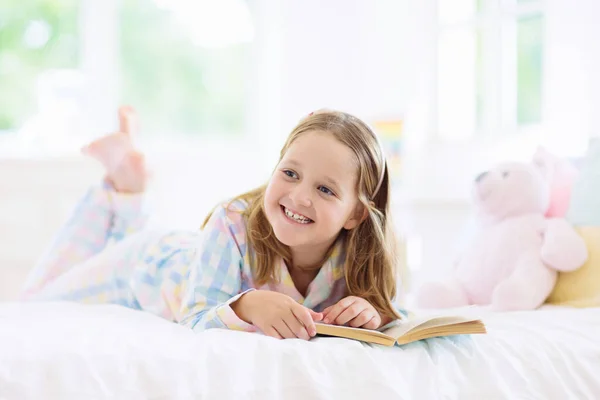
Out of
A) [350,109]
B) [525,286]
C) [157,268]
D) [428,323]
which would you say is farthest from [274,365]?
[350,109]

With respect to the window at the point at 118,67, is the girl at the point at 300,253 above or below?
below

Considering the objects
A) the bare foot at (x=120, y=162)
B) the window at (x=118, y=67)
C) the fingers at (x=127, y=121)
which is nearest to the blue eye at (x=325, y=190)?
the bare foot at (x=120, y=162)

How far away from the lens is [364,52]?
137 inches

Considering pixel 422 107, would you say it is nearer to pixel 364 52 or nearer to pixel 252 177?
pixel 364 52

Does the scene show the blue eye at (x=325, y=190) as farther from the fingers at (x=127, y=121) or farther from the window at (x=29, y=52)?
the window at (x=29, y=52)

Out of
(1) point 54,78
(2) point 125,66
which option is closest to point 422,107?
(2) point 125,66

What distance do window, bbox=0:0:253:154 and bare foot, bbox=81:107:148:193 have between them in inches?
58.7

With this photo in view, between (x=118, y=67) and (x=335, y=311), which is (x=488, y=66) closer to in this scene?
(x=118, y=67)

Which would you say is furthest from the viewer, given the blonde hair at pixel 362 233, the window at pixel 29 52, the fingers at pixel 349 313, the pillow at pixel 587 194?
the window at pixel 29 52

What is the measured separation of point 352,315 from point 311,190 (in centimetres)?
22

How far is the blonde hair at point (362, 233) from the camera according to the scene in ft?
4.30

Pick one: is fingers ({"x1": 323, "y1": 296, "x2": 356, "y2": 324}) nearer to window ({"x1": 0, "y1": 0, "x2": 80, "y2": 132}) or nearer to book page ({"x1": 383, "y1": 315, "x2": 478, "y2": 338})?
book page ({"x1": 383, "y1": 315, "x2": 478, "y2": 338})

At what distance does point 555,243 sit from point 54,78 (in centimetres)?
250

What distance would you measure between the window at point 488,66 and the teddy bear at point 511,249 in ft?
3.40
